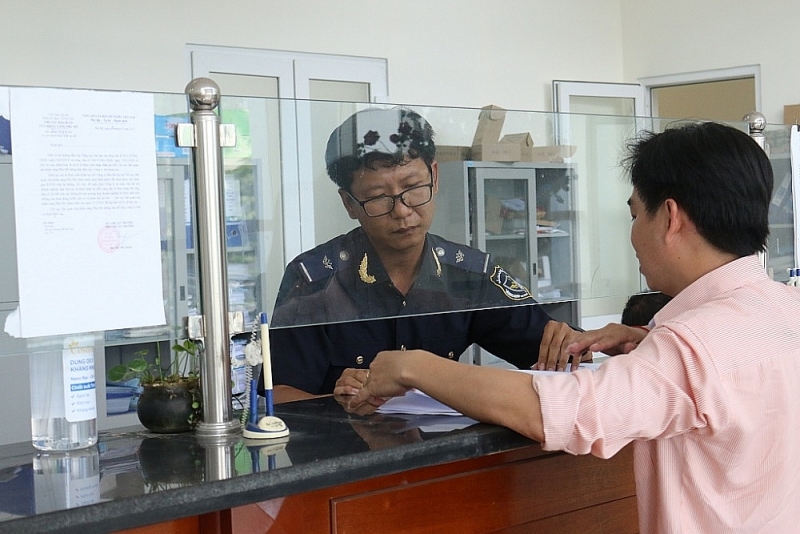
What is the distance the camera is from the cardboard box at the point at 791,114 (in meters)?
5.57

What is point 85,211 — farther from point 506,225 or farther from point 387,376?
point 506,225

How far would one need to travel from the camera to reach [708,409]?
1.37 meters

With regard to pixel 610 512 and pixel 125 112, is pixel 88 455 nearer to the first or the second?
pixel 125 112

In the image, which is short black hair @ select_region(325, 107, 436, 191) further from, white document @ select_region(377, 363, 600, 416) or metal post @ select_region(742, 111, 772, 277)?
metal post @ select_region(742, 111, 772, 277)

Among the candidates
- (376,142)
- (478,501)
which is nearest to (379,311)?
(376,142)

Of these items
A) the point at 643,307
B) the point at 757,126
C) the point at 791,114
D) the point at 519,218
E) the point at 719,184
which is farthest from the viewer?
the point at 791,114

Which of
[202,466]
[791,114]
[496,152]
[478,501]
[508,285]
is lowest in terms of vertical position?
[478,501]

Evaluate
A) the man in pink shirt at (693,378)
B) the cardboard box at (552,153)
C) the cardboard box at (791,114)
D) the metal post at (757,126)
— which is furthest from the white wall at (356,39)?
the man in pink shirt at (693,378)

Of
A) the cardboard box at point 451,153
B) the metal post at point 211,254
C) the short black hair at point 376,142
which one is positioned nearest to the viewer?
the metal post at point 211,254

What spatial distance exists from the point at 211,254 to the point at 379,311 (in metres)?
0.43

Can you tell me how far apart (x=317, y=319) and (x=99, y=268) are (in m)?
0.46

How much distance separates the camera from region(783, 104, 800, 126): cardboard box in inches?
219

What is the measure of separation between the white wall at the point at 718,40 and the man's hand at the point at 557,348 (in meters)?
4.26

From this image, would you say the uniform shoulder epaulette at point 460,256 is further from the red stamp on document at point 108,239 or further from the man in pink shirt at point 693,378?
the red stamp on document at point 108,239
